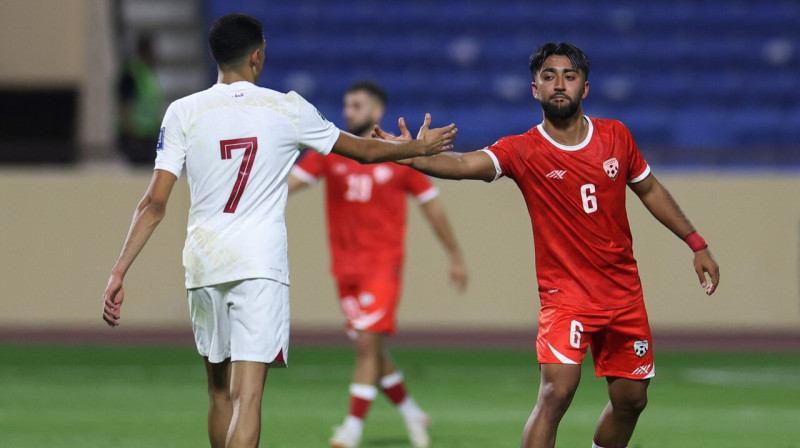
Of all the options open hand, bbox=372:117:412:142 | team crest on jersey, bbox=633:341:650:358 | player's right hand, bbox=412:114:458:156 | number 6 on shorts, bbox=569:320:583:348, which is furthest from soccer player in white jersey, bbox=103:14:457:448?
team crest on jersey, bbox=633:341:650:358

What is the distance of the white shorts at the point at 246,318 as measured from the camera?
5.96 meters

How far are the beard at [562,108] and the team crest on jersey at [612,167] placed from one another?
28 cm

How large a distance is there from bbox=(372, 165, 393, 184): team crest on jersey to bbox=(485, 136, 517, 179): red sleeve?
117 inches

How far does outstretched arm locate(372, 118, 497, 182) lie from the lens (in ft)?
20.6

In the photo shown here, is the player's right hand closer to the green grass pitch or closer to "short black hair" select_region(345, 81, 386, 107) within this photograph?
"short black hair" select_region(345, 81, 386, 107)

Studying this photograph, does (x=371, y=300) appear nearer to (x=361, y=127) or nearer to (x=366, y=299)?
(x=366, y=299)

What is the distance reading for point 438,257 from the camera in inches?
644

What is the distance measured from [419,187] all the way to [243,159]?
371cm

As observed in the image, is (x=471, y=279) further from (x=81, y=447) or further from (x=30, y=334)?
(x=81, y=447)

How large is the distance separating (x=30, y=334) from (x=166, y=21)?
23.8 ft

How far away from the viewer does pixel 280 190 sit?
20.0 feet

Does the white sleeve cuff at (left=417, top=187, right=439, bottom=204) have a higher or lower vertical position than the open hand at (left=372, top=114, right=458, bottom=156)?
lower

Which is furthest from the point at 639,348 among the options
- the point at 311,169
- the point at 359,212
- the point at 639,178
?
the point at 311,169

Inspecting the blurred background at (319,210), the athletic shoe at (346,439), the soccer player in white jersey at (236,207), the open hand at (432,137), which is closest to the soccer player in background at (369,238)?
the athletic shoe at (346,439)
